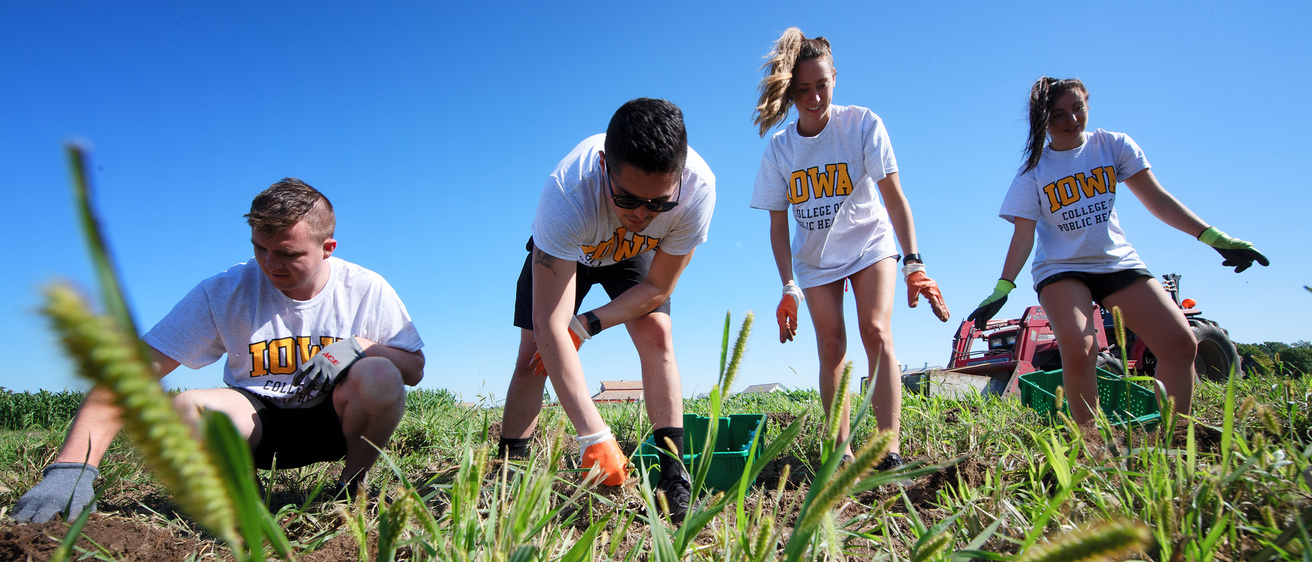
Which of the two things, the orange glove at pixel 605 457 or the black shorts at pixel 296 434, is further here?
the black shorts at pixel 296 434

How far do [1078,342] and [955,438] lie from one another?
834mm

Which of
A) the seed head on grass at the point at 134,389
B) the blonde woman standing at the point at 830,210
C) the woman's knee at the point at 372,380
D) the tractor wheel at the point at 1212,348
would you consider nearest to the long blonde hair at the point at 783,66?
the blonde woman standing at the point at 830,210

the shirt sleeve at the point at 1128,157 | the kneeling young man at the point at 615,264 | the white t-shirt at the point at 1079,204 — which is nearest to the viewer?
the kneeling young man at the point at 615,264

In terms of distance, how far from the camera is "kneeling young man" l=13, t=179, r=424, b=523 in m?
2.63

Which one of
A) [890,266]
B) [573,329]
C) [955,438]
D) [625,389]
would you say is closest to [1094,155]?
[890,266]

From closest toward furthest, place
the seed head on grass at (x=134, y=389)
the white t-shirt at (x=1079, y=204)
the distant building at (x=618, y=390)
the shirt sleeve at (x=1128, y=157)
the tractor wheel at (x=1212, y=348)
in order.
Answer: the seed head on grass at (x=134, y=389) → the white t-shirt at (x=1079, y=204) → the shirt sleeve at (x=1128, y=157) → the tractor wheel at (x=1212, y=348) → the distant building at (x=618, y=390)

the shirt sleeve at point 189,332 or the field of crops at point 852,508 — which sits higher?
the shirt sleeve at point 189,332

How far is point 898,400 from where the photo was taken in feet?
9.40

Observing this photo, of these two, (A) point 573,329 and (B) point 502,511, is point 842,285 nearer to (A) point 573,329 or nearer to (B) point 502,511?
(A) point 573,329

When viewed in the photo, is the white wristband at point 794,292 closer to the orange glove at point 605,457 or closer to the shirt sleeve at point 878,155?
the shirt sleeve at point 878,155

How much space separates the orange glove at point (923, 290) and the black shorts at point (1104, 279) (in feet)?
2.79

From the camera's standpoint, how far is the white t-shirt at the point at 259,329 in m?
2.72

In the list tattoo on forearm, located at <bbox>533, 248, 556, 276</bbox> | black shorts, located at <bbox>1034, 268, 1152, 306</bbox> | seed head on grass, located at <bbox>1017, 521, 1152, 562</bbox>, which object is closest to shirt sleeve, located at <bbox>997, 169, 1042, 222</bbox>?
black shorts, located at <bbox>1034, 268, 1152, 306</bbox>

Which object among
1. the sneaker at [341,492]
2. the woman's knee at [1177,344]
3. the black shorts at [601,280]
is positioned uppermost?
the black shorts at [601,280]
